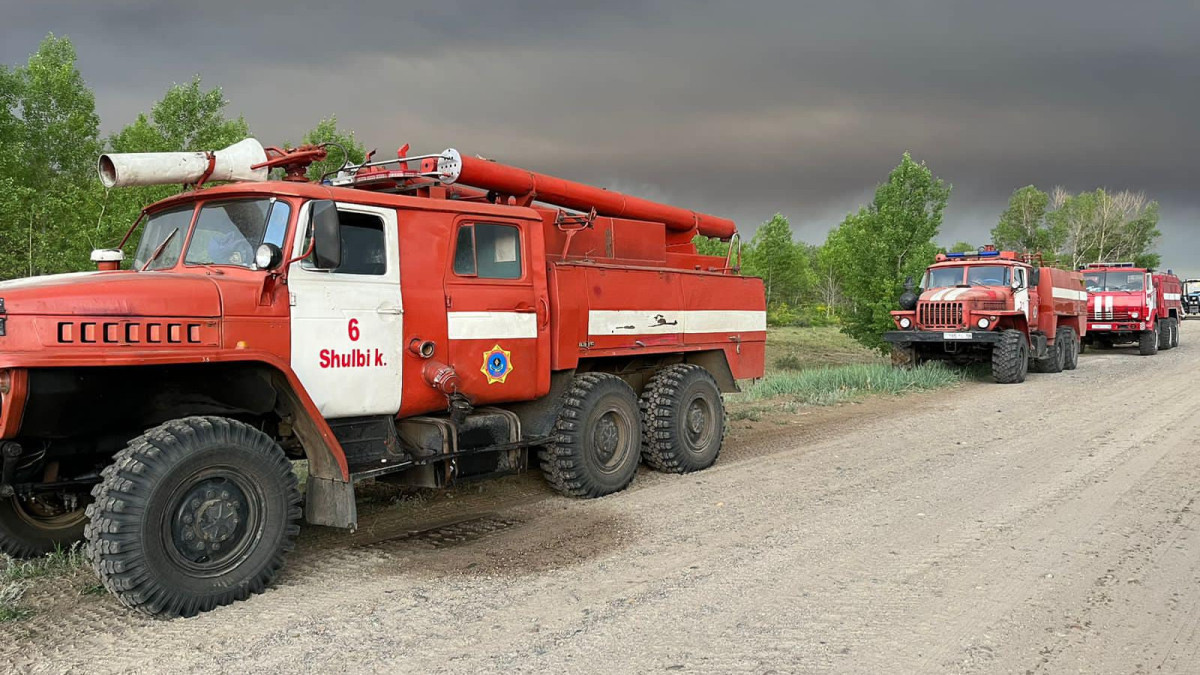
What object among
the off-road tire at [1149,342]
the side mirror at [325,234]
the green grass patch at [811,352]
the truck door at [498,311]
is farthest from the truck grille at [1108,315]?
the side mirror at [325,234]

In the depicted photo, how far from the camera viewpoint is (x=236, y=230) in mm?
5230

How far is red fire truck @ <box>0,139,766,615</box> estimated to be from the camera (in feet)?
14.1

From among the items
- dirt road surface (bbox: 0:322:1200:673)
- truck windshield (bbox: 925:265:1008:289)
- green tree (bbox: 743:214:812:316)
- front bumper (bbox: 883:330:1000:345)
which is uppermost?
green tree (bbox: 743:214:812:316)

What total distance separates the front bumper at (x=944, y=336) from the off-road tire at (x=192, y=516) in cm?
1439

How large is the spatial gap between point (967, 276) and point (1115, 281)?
10.3 m

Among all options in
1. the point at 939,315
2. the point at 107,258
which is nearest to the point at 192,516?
the point at 107,258

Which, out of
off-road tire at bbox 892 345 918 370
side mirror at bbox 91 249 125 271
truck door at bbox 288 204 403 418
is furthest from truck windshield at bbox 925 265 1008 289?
side mirror at bbox 91 249 125 271

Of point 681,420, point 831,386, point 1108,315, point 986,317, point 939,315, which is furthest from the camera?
point 1108,315

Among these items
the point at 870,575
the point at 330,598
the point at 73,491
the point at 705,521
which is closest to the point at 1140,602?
the point at 870,575

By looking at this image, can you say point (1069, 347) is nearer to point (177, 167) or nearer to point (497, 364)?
point (497, 364)

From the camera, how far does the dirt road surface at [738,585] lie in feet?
13.0

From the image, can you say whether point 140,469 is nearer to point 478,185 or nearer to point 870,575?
point 478,185

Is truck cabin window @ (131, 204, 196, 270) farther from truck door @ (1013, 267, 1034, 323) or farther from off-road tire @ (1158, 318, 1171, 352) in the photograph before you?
off-road tire @ (1158, 318, 1171, 352)

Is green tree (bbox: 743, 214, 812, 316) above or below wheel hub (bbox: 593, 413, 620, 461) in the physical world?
above
